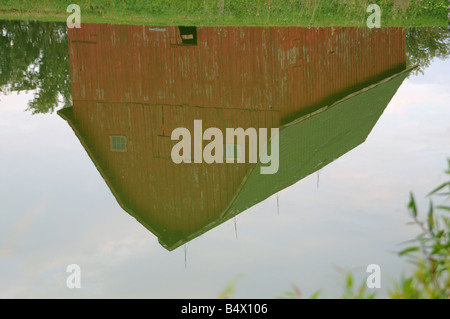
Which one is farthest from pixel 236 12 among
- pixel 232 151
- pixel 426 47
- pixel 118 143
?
pixel 426 47

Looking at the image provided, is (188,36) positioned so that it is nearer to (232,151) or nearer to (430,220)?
(232,151)

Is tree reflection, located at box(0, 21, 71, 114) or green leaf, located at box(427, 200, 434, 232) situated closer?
green leaf, located at box(427, 200, 434, 232)

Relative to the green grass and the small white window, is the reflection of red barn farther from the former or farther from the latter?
the green grass

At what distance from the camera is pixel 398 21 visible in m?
20.6

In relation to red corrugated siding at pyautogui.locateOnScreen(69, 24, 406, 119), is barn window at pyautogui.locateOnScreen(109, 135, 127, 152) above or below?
below

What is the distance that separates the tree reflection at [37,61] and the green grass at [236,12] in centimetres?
584

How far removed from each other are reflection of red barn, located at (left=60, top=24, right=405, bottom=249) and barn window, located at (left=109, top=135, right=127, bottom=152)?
0.10 m

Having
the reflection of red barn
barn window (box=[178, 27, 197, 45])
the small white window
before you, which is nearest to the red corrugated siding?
the reflection of red barn

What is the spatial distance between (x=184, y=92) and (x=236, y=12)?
3696 mm

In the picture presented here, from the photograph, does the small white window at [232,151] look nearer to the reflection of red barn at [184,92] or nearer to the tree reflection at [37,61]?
the reflection of red barn at [184,92]

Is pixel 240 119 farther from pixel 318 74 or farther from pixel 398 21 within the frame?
pixel 398 21

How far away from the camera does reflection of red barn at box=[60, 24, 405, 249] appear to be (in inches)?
527
